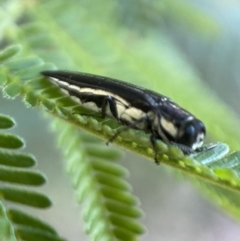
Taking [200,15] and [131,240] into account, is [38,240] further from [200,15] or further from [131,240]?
[200,15]

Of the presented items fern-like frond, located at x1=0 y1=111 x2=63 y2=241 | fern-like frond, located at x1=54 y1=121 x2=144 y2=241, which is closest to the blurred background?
fern-like frond, located at x1=54 y1=121 x2=144 y2=241

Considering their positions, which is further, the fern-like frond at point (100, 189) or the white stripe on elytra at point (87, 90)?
the white stripe on elytra at point (87, 90)

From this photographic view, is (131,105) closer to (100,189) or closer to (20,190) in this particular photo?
(100,189)

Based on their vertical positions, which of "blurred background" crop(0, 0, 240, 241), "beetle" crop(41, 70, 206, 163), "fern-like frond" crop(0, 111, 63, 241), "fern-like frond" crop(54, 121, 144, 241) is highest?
"blurred background" crop(0, 0, 240, 241)

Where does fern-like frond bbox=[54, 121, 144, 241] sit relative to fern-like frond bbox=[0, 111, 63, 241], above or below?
above

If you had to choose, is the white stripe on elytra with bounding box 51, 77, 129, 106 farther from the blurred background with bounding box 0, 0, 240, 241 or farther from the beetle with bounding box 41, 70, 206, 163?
the blurred background with bounding box 0, 0, 240, 241

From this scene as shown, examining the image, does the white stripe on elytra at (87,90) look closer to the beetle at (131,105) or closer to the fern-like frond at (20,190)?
the beetle at (131,105)

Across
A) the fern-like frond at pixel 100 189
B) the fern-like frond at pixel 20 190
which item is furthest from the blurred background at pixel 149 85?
the fern-like frond at pixel 20 190
